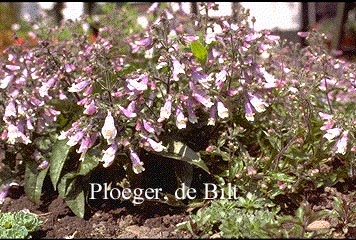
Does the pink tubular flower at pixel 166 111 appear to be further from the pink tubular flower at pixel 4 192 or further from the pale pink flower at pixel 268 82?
the pink tubular flower at pixel 4 192

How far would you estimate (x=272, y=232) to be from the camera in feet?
9.25

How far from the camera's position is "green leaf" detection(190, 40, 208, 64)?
3.70m

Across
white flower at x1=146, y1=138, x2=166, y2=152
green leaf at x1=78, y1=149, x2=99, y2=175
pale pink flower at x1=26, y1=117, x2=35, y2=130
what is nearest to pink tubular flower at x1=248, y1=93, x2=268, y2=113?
white flower at x1=146, y1=138, x2=166, y2=152

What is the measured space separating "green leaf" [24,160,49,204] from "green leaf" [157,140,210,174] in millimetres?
842

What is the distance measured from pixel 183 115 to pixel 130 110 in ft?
0.97

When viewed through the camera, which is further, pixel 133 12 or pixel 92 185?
pixel 133 12

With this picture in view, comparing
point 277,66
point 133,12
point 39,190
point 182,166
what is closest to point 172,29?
point 277,66

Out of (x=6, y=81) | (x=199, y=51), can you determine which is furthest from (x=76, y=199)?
(x=199, y=51)

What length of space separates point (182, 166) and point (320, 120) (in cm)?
96

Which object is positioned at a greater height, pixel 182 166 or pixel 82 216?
pixel 182 166

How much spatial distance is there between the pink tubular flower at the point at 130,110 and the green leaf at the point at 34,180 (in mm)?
838

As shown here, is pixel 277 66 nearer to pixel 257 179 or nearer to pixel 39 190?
pixel 257 179

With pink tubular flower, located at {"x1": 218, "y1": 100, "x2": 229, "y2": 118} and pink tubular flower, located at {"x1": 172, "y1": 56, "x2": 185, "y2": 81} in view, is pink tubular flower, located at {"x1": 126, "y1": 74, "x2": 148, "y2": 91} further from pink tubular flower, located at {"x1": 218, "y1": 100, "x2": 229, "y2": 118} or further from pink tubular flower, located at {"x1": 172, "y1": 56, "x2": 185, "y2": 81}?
pink tubular flower, located at {"x1": 218, "y1": 100, "x2": 229, "y2": 118}

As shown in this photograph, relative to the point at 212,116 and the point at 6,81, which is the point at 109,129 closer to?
the point at 212,116
